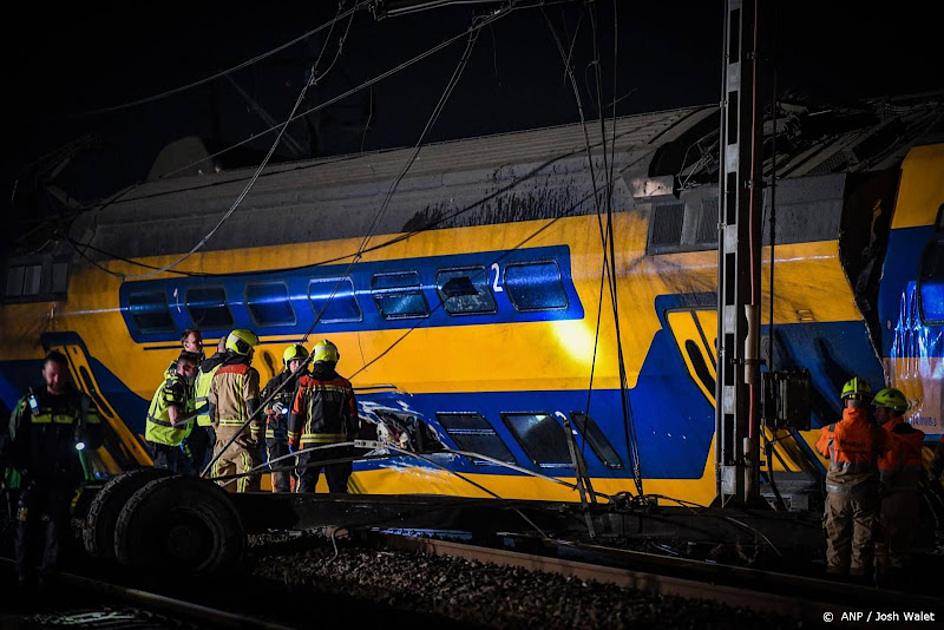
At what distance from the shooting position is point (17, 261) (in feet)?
48.8

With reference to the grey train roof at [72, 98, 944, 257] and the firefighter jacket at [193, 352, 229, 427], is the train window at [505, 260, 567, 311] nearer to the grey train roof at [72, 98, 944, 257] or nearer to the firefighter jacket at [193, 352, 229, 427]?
the grey train roof at [72, 98, 944, 257]

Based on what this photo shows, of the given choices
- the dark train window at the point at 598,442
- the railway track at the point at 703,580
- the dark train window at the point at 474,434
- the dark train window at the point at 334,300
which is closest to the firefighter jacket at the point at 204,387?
the dark train window at the point at 334,300

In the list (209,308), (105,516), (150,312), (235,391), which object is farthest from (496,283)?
(150,312)

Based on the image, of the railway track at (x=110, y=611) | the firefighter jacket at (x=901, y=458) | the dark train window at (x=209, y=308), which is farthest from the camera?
the dark train window at (x=209, y=308)

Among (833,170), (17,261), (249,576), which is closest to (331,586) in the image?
(249,576)

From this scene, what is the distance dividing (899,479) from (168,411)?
264 inches

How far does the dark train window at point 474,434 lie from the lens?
11250mm

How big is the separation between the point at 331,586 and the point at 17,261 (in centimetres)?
929

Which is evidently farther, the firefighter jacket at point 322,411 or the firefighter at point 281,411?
the firefighter at point 281,411

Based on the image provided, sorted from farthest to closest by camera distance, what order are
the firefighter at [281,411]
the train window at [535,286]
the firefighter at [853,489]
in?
the firefighter at [281,411] → the train window at [535,286] → the firefighter at [853,489]

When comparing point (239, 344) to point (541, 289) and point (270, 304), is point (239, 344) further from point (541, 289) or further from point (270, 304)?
point (541, 289)

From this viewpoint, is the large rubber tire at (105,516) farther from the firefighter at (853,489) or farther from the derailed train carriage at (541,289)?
the firefighter at (853,489)

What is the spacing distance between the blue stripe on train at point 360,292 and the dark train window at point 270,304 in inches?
Answer: 1.1

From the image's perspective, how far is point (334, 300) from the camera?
12008 mm
